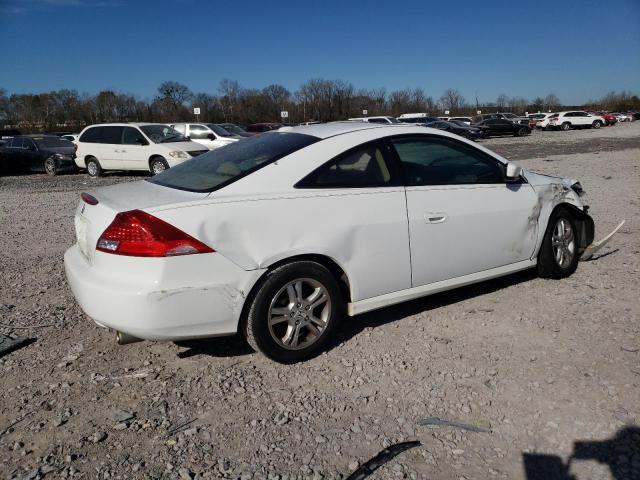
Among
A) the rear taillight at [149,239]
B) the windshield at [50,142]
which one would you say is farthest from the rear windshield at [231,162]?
the windshield at [50,142]

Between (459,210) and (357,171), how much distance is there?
2.91 ft

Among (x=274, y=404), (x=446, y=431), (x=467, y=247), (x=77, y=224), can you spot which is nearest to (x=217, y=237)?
(x=274, y=404)

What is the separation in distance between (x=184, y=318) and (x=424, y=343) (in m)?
1.67

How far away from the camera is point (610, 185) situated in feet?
35.3

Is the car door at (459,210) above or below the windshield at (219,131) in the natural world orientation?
below

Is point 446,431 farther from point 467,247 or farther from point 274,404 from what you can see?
point 467,247

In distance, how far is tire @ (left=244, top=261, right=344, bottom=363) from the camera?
3.12 m

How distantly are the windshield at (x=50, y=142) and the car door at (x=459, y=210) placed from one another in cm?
1811

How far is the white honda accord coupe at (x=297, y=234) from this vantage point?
9.53 ft

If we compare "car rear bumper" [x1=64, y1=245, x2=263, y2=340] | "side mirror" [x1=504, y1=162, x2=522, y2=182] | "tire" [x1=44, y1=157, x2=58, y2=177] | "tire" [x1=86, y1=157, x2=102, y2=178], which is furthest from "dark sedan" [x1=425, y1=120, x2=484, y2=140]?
"car rear bumper" [x1=64, y1=245, x2=263, y2=340]

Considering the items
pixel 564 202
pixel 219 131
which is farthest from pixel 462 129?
pixel 564 202

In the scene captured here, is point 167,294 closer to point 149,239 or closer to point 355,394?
point 149,239

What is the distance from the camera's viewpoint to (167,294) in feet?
9.36

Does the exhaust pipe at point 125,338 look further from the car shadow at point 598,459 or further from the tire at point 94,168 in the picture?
the tire at point 94,168
